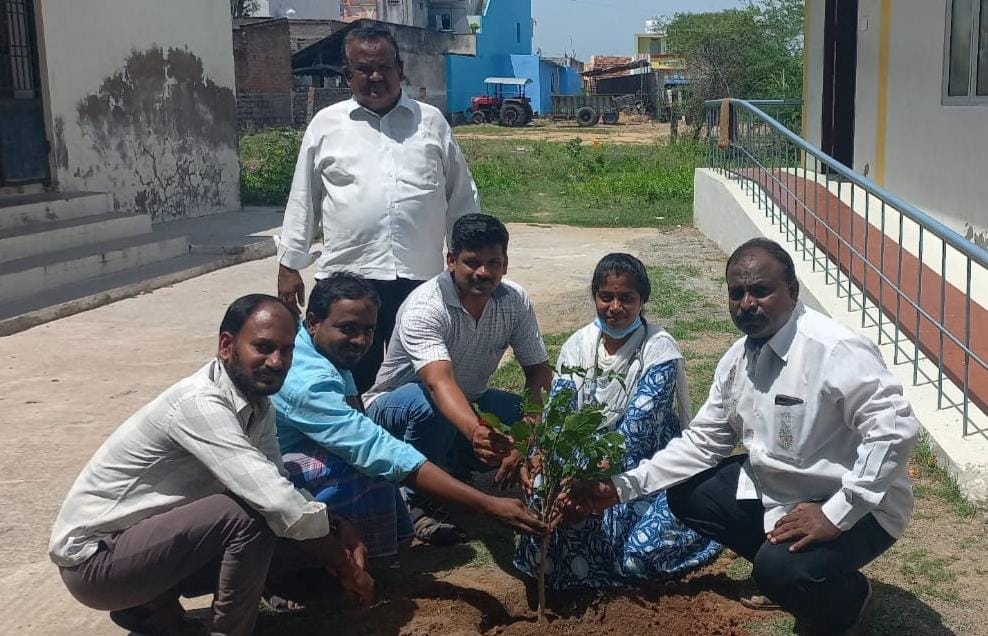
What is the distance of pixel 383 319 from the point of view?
4.40 m

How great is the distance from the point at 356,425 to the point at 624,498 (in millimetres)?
851

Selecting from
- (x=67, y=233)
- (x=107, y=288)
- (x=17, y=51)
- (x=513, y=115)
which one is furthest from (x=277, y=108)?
(x=107, y=288)

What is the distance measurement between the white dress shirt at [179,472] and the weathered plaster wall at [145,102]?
26.4ft

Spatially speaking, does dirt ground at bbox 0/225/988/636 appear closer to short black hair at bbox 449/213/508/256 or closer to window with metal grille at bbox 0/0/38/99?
short black hair at bbox 449/213/508/256

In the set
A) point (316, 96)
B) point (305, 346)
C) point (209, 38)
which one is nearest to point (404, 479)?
point (305, 346)

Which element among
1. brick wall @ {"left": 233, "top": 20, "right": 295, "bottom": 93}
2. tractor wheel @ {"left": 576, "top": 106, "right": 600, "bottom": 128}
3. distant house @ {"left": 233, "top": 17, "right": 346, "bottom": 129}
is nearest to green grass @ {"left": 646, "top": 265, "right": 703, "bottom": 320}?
distant house @ {"left": 233, "top": 17, "right": 346, "bottom": 129}

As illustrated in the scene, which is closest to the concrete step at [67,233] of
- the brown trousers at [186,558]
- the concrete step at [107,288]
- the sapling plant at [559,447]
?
the concrete step at [107,288]

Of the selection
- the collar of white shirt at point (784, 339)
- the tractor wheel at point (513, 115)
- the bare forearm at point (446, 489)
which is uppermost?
the tractor wheel at point (513, 115)

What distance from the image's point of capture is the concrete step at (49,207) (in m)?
8.80

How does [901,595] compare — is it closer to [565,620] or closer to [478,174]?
[565,620]

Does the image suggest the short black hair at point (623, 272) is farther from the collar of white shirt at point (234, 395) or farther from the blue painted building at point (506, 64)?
the blue painted building at point (506, 64)

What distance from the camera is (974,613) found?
3.20 meters

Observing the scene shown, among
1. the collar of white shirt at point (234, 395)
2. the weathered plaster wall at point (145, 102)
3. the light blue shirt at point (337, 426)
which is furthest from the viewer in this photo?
the weathered plaster wall at point (145, 102)

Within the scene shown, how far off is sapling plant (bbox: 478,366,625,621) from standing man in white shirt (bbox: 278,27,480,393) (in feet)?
4.09
